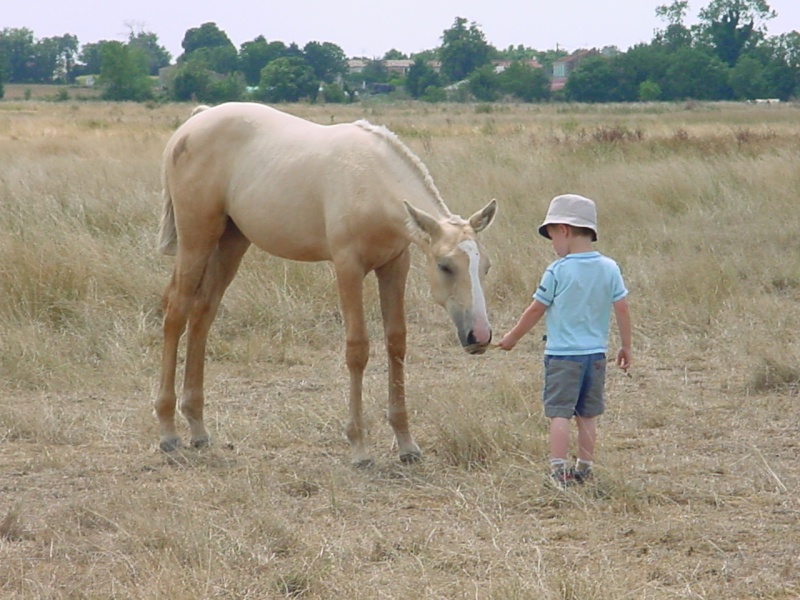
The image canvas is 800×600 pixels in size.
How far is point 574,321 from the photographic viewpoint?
4.88 m

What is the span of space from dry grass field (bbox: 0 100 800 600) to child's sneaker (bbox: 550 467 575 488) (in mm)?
104

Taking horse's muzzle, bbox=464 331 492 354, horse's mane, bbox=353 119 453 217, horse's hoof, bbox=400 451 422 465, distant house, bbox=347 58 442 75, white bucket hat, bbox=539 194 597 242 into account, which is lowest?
horse's hoof, bbox=400 451 422 465

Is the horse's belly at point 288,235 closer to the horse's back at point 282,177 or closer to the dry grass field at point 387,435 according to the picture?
the horse's back at point 282,177

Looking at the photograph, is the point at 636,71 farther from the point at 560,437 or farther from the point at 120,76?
the point at 560,437

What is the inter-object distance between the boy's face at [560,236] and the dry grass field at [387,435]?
0.95 metres

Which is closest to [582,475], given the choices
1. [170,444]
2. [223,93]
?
[170,444]

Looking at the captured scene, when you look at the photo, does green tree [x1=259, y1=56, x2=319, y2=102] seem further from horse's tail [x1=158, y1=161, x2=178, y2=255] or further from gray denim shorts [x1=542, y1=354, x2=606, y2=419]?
gray denim shorts [x1=542, y1=354, x2=606, y2=419]

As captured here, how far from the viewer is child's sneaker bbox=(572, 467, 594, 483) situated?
4887 mm

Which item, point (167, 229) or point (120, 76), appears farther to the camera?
point (120, 76)

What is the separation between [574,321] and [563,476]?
661 millimetres

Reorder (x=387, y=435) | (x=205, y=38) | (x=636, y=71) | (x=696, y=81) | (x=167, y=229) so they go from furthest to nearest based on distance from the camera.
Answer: (x=205, y=38), (x=636, y=71), (x=696, y=81), (x=167, y=229), (x=387, y=435)

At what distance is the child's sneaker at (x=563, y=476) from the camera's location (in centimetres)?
483

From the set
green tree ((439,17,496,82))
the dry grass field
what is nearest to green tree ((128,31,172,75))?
green tree ((439,17,496,82))

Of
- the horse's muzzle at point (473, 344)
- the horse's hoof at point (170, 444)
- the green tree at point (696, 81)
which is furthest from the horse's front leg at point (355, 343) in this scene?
the green tree at point (696, 81)
